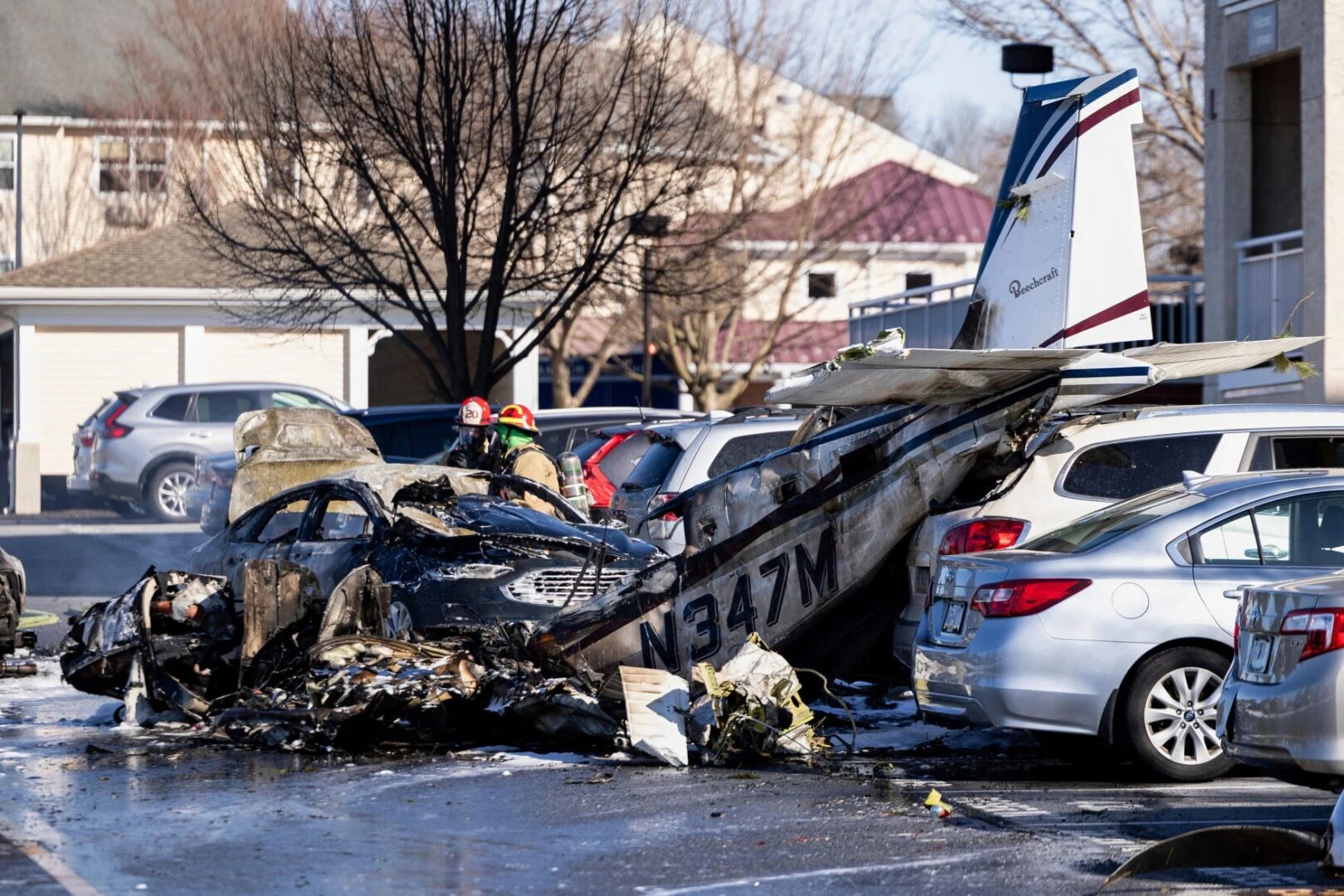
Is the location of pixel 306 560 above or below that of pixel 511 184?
below

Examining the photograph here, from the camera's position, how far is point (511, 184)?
2056 cm

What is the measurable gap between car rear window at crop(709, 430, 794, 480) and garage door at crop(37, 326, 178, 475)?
→ 22.4 m

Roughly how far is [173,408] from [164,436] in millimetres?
468

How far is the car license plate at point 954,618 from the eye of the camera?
8.71 meters

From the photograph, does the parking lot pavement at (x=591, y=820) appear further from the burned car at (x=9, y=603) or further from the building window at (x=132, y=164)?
the building window at (x=132, y=164)

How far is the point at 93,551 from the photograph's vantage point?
74.3 feet

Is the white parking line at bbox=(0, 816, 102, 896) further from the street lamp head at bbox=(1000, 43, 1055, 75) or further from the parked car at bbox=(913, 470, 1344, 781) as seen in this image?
the street lamp head at bbox=(1000, 43, 1055, 75)

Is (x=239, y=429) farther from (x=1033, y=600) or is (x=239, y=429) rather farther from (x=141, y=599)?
(x=1033, y=600)

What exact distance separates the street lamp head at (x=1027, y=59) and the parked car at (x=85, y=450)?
14.6 metres

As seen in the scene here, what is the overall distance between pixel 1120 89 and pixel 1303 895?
18.4 feet

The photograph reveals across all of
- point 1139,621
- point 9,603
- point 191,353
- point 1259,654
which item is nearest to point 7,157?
point 191,353

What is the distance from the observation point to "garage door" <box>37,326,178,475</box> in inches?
1334

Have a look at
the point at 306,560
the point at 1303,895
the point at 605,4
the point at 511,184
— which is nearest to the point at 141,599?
the point at 306,560

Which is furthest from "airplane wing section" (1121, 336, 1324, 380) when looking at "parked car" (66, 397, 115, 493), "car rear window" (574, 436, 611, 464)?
"parked car" (66, 397, 115, 493)
